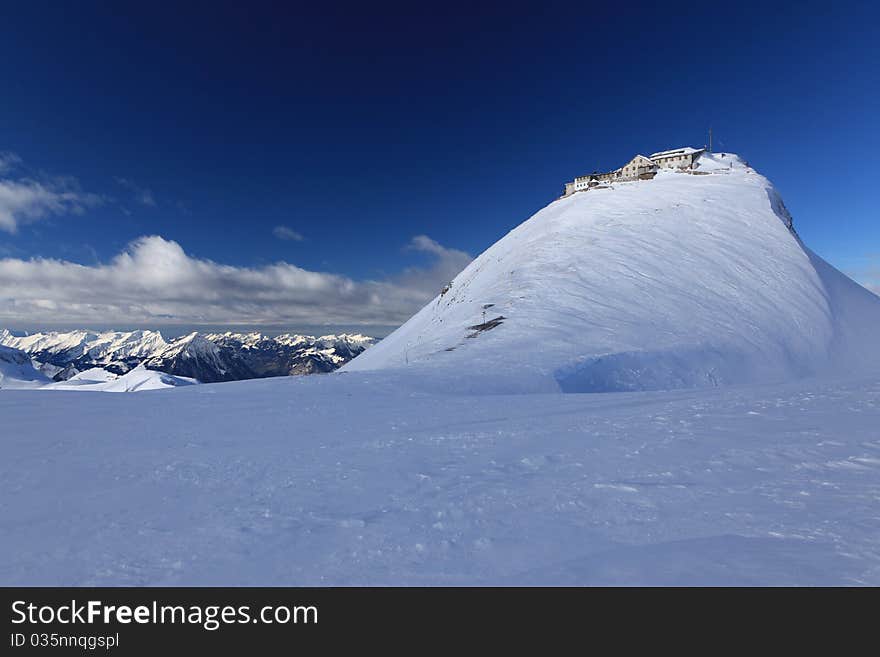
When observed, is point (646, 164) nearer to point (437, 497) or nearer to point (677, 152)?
point (677, 152)

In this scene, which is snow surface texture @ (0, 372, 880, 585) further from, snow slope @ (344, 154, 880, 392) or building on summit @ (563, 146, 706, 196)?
building on summit @ (563, 146, 706, 196)

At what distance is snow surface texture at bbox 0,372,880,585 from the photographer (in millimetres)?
3980

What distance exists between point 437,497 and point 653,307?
24798mm

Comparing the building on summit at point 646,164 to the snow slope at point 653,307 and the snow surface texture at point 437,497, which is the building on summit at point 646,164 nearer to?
the snow slope at point 653,307

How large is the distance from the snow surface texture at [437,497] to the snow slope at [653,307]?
7252mm

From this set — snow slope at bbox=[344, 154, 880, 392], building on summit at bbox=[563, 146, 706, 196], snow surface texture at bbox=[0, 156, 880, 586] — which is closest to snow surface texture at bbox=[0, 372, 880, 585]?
snow surface texture at bbox=[0, 156, 880, 586]

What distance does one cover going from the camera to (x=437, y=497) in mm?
5586

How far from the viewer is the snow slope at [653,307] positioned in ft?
59.9

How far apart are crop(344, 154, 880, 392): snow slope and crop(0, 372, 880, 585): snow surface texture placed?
725cm

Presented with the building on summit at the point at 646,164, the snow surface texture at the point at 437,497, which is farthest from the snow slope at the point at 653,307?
the building on summit at the point at 646,164

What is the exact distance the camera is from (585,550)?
4242 millimetres

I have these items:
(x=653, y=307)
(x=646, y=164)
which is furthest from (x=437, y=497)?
(x=646, y=164)
